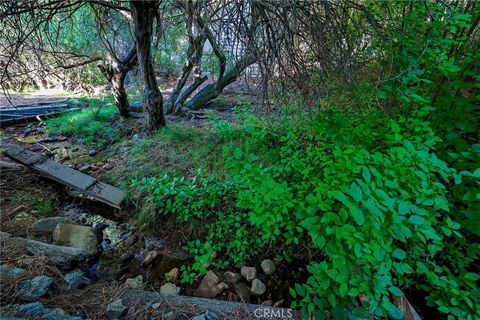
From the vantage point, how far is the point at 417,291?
206 cm

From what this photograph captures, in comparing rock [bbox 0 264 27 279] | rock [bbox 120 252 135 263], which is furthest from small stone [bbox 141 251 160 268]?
rock [bbox 0 264 27 279]

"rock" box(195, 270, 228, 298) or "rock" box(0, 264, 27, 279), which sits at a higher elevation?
"rock" box(0, 264, 27, 279)

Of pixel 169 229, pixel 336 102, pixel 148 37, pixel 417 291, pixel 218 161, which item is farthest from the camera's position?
pixel 148 37

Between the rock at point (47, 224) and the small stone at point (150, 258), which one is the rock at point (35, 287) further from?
the rock at point (47, 224)

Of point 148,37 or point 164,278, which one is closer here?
point 164,278

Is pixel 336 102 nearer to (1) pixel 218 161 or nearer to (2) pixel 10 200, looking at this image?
(1) pixel 218 161

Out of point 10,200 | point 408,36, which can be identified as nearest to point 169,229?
point 10,200

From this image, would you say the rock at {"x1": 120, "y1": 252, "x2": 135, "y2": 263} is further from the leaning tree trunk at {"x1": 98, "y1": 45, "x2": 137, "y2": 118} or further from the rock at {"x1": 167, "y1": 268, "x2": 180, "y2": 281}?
the leaning tree trunk at {"x1": 98, "y1": 45, "x2": 137, "y2": 118}

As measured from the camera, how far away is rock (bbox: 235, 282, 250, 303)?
6.87ft

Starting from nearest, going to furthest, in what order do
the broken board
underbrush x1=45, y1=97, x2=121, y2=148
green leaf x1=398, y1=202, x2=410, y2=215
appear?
1. green leaf x1=398, y1=202, x2=410, y2=215
2. the broken board
3. underbrush x1=45, y1=97, x2=121, y2=148

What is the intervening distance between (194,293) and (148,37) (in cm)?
330

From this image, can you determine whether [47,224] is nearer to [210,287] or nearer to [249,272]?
[210,287]

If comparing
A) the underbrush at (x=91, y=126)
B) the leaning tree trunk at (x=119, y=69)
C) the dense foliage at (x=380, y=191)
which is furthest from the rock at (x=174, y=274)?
the leaning tree trunk at (x=119, y=69)

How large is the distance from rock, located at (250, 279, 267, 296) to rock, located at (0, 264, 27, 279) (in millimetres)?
1679
